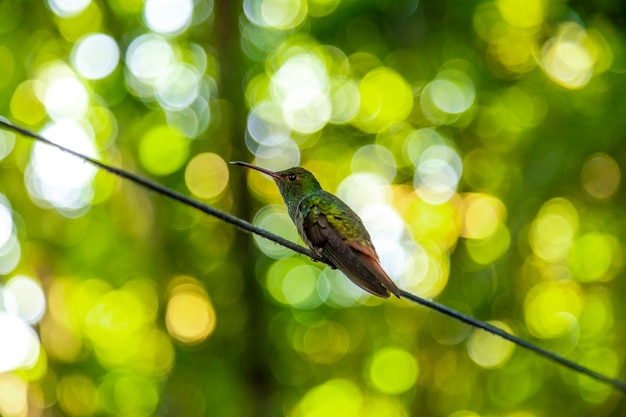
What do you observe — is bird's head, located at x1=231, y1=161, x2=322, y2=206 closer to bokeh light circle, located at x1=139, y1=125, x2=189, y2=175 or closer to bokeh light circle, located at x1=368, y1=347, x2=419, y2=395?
bokeh light circle, located at x1=139, y1=125, x2=189, y2=175

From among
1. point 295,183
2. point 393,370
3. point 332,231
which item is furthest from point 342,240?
point 393,370

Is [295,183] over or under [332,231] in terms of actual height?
over

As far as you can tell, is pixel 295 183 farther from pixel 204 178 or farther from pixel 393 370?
pixel 393 370

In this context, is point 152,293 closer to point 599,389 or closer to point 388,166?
point 388,166

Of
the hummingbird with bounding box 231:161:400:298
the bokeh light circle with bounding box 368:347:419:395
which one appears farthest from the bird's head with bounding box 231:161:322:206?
the bokeh light circle with bounding box 368:347:419:395

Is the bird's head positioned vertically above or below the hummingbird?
above

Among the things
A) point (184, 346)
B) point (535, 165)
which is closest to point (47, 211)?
point (184, 346)
